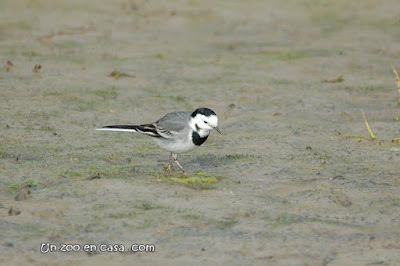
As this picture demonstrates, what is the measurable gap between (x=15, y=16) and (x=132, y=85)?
15.4 feet

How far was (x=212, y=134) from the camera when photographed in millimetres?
9352

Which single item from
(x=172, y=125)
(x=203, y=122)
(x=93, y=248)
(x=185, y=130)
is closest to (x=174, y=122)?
(x=172, y=125)

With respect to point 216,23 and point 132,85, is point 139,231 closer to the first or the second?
point 132,85

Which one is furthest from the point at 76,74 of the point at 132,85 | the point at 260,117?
the point at 260,117

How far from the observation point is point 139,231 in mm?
6105

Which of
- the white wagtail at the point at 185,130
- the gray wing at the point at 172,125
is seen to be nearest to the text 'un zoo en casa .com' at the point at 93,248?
the white wagtail at the point at 185,130

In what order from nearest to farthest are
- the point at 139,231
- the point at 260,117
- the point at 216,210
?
the point at 139,231 → the point at 216,210 → the point at 260,117

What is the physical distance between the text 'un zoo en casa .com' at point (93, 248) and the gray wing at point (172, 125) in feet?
6.92

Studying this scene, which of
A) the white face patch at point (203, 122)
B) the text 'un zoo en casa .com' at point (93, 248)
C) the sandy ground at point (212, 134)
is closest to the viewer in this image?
the text 'un zoo en casa .com' at point (93, 248)

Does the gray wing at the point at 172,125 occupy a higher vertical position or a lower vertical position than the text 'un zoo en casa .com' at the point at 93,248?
higher

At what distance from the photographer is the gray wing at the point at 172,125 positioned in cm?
775

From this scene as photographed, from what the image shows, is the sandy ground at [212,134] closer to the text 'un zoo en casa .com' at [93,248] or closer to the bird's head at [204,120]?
the text 'un zoo en casa .com' at [93,248]

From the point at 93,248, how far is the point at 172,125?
7.57 feet

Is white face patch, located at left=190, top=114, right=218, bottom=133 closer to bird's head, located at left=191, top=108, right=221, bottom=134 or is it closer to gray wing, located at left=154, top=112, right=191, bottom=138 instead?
bird's head, located at left=191, top=108, right=221, bottom=134
